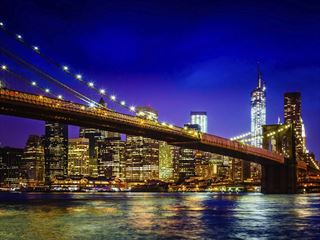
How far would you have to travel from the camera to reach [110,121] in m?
62.0

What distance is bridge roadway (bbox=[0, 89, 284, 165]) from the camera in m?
52.0

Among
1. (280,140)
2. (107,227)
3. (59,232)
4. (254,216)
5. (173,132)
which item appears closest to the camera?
(59,232)

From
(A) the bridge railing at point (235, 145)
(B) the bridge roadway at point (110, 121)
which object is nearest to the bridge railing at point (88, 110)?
(B) the bridge roadway at point (110, 121)

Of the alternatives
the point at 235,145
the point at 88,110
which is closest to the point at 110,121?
the point at 88,110

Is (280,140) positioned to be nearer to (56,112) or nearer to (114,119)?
(114,119)

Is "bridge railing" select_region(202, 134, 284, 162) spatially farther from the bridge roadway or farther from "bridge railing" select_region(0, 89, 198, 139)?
"bridge railing" select_region(0, 89, 198, 139)

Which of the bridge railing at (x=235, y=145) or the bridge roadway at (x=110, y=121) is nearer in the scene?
the bridge roadway at (x=110, y=121)

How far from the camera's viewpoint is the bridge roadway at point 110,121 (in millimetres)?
52000

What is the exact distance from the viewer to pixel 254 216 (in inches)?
1555

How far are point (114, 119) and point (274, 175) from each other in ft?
138

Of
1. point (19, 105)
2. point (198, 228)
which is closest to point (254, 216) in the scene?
point (198, 228)

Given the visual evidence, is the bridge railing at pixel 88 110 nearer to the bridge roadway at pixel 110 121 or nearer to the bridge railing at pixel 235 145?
the bridge roadway at pixel 110 121

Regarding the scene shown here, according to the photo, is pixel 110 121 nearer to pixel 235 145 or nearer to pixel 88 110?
pixel 88 110

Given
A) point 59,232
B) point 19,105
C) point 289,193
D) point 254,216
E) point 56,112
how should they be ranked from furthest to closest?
1. point 289,193
2. point 56,112
3. point 19,105
4. point 254,216
5. point 59,232
